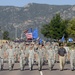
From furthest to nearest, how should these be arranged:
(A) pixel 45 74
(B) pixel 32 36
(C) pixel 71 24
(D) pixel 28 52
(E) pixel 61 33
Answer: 1. (C) pixel 71 24
2. (E) pixel 61 33
3. (B) pixel 32 36
4. (D) pixel 28 52
5. (A) pixel 45 74

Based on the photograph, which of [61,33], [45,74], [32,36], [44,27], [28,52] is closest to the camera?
[45,74]

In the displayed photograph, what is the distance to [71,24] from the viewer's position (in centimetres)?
10544

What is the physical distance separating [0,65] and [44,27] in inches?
3698

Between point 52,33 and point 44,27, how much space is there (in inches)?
884

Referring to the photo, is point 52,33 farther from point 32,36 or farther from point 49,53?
point 49,53

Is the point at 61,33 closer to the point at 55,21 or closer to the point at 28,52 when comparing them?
the point at 55,21

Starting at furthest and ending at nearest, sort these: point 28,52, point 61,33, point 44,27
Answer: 1. point 44,27
2. point 61,33
3. point 28,52

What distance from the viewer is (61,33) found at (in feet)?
321

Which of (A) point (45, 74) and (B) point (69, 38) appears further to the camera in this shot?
(B) point (69, 38)

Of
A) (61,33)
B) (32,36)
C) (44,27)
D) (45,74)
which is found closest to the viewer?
(45,74)

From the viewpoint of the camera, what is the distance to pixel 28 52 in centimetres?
2748

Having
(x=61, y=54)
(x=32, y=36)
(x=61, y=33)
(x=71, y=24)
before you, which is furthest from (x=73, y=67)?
(x=71, y=24)

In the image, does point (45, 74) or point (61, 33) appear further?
point (61, 33)

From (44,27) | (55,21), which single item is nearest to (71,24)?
(55,21)
